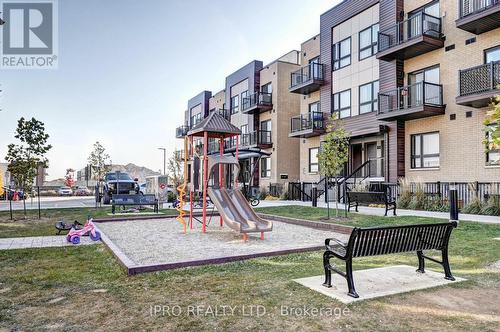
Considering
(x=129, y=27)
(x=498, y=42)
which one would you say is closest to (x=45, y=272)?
(x=129, y=27)

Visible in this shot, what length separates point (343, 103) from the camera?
25422 mm

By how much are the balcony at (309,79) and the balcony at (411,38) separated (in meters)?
6.13

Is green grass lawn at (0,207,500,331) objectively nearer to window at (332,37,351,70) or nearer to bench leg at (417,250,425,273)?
bench leg at (417,250,425,273)

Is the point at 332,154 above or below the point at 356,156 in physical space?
below

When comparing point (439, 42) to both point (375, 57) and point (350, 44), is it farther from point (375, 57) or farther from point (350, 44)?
point (350, 44)

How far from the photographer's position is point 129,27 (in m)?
18.8

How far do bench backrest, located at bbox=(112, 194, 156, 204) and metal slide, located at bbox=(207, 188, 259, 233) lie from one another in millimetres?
6368

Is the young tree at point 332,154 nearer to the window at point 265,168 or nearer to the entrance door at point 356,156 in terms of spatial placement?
the entrance door at point 356,156

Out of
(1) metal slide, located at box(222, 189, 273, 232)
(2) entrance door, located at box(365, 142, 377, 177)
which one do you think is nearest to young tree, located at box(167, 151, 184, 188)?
(2) entrance door, located at box(365, 142, 377, 177)

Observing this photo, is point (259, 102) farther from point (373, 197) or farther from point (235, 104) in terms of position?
point (373, 197)

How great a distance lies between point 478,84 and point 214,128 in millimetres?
12246

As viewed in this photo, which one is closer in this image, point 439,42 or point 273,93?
point 439,42

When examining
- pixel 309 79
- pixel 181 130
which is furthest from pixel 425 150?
pixel 181 130

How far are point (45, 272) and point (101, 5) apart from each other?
45.7 feet
